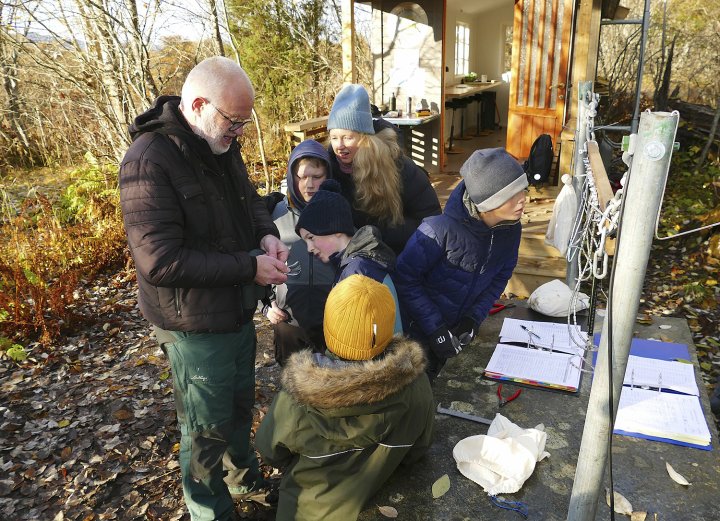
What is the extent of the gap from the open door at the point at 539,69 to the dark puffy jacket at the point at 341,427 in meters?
6.83

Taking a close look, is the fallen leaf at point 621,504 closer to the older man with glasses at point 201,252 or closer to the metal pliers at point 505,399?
the metal pliers at point 505,399

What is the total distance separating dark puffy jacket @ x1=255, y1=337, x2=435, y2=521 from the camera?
1.80m

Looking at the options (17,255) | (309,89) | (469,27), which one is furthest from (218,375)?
(469,27)

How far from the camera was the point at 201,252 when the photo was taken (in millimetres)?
2156

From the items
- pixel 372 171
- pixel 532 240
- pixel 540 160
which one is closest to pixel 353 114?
pixel 372 171

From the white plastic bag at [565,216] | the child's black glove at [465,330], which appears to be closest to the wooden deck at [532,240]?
the white plastic bag at [565,216]

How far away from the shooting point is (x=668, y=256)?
23.0 ft

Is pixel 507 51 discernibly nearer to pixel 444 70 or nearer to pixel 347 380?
pixel 444 70

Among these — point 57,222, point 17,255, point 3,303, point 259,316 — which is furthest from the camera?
point 57,222

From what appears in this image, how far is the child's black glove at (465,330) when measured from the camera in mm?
2801

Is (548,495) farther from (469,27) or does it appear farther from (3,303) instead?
(469,27)

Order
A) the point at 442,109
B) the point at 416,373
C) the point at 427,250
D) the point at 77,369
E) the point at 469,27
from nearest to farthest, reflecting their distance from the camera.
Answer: the point at 416,373, the point at 427,250, the point at 77,369, the point at 442,109, the point at 469,27

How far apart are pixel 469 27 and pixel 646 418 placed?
12122 millimetres

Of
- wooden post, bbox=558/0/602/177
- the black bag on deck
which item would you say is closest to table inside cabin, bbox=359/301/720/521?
wooden post, bbox=558/0/602/177
